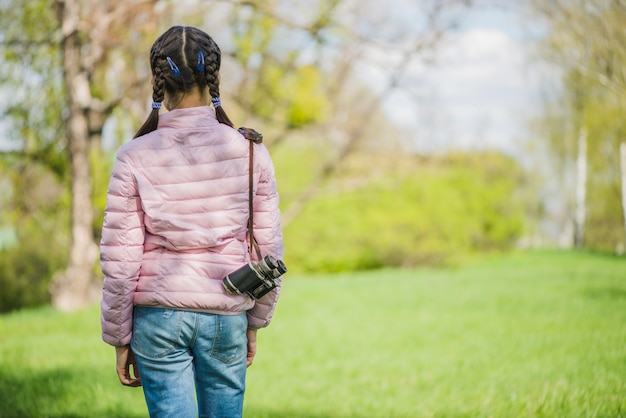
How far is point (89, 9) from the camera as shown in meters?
11.0

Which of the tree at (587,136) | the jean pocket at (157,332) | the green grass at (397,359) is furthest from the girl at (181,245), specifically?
the tree at (587,136)

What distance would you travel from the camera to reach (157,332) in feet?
7.43

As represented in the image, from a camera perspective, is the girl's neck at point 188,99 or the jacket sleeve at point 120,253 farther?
the girl's neck at point 188,99

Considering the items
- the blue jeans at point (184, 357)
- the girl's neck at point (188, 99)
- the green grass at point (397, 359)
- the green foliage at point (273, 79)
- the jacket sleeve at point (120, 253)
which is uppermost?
the green foliage at point (273, 79)

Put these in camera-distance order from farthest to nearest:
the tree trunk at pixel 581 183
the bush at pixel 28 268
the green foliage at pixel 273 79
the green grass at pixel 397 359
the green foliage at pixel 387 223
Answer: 1. the tree trunk at pixel 581 183
2. the green foliage at pixel 387 223
3. the bush at pixel 28 268
4. the green foliage at pixel 273 79
5. the green grass at pixel 397 359

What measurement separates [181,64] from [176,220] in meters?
0.54

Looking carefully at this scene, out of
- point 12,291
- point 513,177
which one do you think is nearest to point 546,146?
point 513,177

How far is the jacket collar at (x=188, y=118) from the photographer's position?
7.86 feet

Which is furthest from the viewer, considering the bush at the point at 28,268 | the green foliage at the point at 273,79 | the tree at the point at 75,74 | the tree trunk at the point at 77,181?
the bush at the point at 28,268

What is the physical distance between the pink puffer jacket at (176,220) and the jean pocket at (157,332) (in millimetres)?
36

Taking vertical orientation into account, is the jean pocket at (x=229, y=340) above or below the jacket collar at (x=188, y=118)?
below

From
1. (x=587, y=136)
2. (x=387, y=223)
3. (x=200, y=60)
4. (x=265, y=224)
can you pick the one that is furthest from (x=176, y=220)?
(x=587, y=136)

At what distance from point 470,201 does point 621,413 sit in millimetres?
18141

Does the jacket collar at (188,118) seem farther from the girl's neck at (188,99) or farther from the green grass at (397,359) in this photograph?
the green grass at (397,359)
